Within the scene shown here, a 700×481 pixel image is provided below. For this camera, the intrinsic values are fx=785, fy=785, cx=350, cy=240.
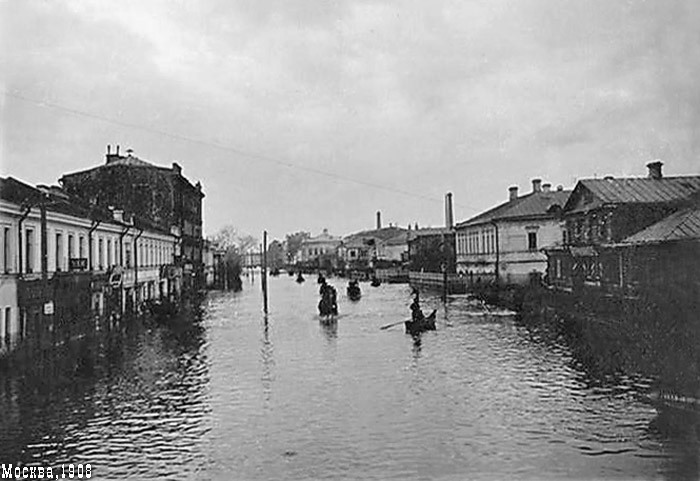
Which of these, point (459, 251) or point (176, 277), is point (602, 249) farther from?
point (459, 251)

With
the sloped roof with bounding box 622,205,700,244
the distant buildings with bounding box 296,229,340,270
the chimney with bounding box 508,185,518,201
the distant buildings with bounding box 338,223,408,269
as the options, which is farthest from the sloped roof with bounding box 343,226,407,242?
the sloped roof with bounding box 622,205,700,244

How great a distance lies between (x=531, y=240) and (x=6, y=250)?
31.3 metres

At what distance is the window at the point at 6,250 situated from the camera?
1259cm

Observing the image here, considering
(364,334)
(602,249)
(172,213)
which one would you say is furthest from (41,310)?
(172,213)

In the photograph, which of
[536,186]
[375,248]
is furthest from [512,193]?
[375,248]

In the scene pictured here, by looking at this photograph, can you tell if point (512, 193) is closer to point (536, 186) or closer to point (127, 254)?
point (536, 186)

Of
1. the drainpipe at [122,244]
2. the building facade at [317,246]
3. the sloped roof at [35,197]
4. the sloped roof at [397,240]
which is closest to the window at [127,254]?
the drainpipe at [122,244]

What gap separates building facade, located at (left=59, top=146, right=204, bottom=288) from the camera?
72.1 feet

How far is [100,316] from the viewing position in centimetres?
1998

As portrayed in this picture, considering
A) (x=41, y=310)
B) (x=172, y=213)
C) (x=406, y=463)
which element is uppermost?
(x=172, y=213)

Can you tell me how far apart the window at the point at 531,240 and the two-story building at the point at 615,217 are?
39.8 feet

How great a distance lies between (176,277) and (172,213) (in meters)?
2.92

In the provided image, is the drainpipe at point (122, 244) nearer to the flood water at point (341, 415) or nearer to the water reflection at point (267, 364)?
the water reflection at point (267, 364)

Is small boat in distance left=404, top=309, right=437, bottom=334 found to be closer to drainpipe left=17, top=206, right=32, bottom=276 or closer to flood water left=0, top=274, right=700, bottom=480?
flood water left=0, top=274, right=700, bottom=480
